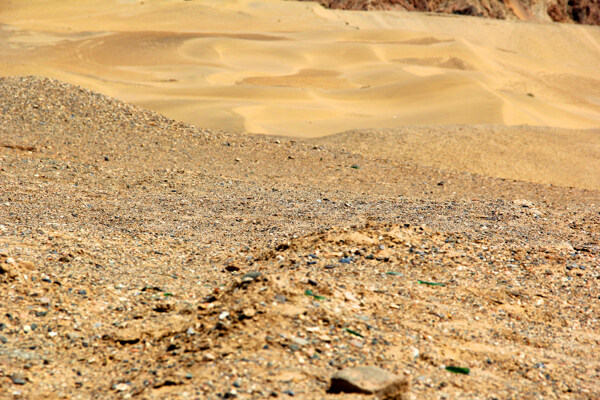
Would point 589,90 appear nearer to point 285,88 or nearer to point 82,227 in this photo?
point 285,88

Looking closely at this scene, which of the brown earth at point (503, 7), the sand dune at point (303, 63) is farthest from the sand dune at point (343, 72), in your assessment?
the brown earth at point (503, 7)

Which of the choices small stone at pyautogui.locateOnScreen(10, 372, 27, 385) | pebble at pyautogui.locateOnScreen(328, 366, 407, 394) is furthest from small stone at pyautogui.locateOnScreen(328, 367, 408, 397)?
small stone at pyautogui.locateOnScreen(10, 372, 27, 385)

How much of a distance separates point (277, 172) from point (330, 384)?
7702mm

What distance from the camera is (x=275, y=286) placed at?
15.9 feet

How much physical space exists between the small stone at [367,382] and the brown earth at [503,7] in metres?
49.8

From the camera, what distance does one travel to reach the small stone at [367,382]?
→ 3.82 m

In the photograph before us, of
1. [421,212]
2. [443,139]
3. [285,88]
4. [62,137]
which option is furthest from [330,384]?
[285,88]

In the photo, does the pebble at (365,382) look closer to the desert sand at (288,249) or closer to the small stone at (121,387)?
the desert sand at (288,249)

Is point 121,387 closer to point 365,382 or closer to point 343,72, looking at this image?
point 365,382

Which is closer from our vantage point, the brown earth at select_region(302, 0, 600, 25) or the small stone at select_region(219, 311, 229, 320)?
the small stone at select_region(219, 311, 229, 320)

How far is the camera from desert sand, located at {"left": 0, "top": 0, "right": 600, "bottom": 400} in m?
4.30

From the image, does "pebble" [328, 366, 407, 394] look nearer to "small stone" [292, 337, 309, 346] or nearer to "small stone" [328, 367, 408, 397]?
"small stone" [328, 367, 408, 397]

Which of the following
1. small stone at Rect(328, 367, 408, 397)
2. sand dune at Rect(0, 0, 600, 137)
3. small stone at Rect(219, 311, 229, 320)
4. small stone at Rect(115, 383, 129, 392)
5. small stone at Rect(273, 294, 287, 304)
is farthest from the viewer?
sand dune at Rect(0, 0, 600, 137)

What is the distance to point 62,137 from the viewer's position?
11742 millimetres
